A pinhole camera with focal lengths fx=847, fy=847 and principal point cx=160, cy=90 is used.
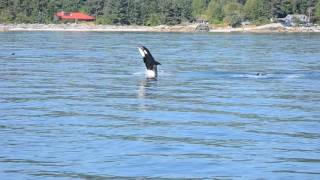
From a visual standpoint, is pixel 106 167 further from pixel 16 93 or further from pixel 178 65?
pixel 178 65

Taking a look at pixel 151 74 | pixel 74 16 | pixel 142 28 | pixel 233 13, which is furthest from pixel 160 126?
pixel 74 16

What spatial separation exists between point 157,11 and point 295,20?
30.5m

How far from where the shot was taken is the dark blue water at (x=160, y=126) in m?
15.0

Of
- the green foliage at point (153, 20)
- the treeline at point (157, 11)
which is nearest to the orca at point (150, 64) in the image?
the treeline at point (157, 11)

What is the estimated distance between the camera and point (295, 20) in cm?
16725

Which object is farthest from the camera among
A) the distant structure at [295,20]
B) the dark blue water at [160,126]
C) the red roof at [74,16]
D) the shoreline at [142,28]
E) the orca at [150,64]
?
the red roof at [74,16]

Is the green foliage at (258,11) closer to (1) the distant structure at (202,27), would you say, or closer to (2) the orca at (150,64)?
(1) the distant structure at (202,27)

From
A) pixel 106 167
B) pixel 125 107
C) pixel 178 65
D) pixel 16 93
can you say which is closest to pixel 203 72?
pixel 178 65

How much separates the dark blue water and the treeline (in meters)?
140

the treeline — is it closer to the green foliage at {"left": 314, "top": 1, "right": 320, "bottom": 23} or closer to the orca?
the green foliage at {"left": 314, "top": 1, "right": 320, "bottom": 23}

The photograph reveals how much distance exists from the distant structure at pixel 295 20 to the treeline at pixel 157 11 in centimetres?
317

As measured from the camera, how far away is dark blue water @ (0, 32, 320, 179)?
14992 millimetres

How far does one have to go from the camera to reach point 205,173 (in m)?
14.6

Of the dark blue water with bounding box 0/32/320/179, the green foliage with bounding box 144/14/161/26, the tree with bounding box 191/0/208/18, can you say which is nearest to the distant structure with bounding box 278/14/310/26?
the green foliage with bounding box 144/14/161/26
